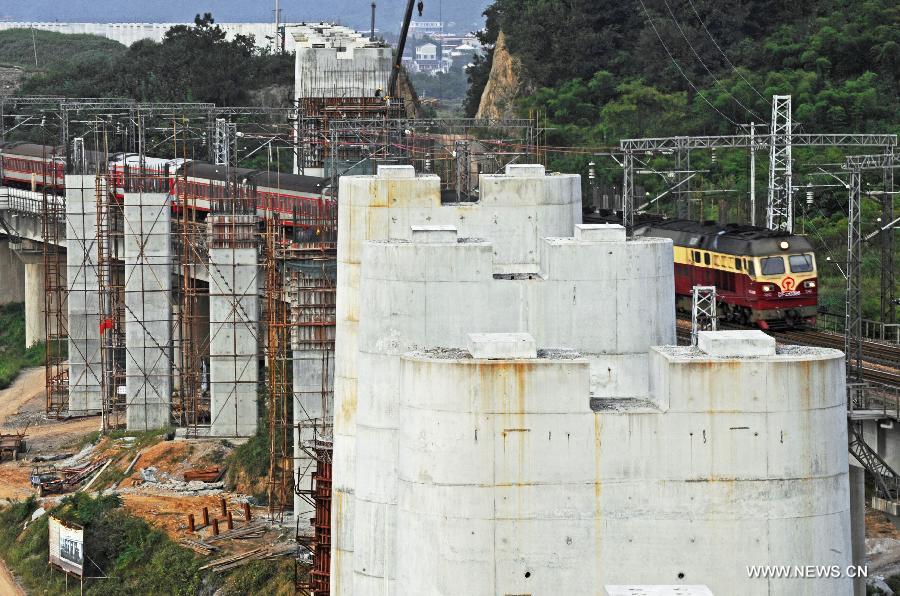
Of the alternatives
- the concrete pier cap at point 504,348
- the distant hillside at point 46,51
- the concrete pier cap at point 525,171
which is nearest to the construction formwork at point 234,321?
the concrete pier cap at point 525,171

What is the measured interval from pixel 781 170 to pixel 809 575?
49.0 meters

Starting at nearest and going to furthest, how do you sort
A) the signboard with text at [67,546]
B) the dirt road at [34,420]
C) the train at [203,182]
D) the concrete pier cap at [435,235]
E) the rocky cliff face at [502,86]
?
the concrete pier cap at [435,235], the signboard with text at [67,546], the train at [203,182], the dirt road at [34,420], the rocky cliff face at [502,86]

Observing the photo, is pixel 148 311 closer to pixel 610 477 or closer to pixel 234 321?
pixel 234 321

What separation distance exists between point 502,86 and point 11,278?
132ft

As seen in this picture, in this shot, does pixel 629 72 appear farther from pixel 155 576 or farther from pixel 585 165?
pixel 155 576

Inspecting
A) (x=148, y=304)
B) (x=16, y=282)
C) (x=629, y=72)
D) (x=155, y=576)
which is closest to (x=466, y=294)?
(x=155, y=576)

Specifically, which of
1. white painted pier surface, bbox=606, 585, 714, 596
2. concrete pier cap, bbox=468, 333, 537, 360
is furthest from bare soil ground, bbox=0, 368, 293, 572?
white painted pier surface, bbox=606, 585, 714, 596

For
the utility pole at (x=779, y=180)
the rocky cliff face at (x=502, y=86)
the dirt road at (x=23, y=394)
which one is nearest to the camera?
the utility pole at (x=779, y=180)

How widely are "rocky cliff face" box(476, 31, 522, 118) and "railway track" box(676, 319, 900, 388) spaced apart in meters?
59.4

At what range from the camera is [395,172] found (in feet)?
93.0

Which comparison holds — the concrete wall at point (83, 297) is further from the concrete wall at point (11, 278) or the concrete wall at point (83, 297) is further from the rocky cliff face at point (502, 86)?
the rocky cliff face at point (502, 86)

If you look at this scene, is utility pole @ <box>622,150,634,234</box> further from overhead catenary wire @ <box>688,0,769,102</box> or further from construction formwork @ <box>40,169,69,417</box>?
overhead catenary wire @ <box>688,0,769,102</box>

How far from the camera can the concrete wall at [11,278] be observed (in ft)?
276

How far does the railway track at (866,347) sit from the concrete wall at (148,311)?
55.4 feet
